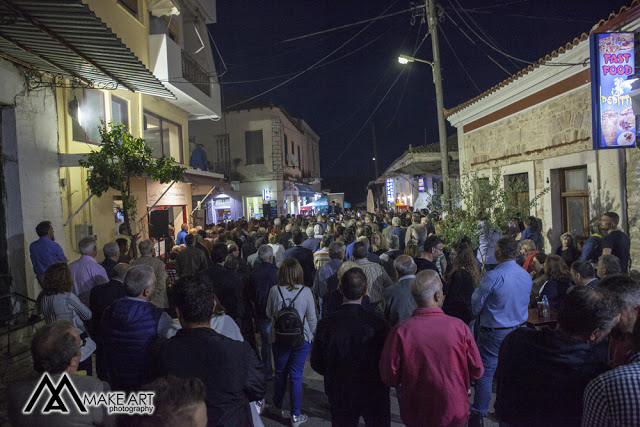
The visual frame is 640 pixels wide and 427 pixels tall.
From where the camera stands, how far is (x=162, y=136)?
13.6 meters

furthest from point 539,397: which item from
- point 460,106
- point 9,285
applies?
point 460,106

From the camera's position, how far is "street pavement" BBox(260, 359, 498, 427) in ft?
14.2

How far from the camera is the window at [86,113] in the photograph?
28.1 ft

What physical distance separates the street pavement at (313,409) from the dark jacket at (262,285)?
1.04m

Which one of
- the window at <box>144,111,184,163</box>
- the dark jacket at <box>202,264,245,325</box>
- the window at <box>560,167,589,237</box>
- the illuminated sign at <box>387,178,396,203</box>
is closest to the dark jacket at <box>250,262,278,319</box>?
the dark jacket at <box>202,264,245,325</box>

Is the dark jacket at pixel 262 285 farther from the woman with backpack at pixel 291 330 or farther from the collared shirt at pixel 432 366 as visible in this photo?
the collared shirt at pixel 432 366

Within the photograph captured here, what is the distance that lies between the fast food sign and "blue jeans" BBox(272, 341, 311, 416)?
6003 millimetres

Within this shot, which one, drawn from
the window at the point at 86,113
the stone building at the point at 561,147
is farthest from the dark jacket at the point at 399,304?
the window at the point at 86,113

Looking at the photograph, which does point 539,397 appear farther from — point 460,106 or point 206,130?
point 206,130

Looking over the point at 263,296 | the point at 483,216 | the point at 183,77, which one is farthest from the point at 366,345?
the point at 183,77

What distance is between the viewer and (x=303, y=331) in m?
4.29

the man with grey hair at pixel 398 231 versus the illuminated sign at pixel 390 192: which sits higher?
the illuminated sign at pixel 390 192

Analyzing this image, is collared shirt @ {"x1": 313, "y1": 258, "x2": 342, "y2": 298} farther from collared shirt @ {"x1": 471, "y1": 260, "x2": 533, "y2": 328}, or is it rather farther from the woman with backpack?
collared shirt @ {"x1": 471, "y1": 260, "x2": 533, "y2": 328}

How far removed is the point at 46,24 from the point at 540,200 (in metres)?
10.7
